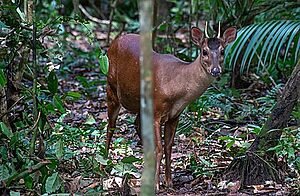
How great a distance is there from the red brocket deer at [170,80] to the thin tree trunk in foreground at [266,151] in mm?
503

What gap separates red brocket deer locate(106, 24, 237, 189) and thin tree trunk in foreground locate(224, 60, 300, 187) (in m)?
0.50

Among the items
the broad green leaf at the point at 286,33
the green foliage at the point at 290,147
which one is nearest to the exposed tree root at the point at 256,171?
the green foliage at the point at 290,147

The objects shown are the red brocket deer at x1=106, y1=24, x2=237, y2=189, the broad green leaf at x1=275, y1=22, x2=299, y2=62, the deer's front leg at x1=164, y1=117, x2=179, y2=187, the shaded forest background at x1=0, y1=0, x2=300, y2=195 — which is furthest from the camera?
the broad green leaf at x1=275, y1=22, x2=299, y2=62

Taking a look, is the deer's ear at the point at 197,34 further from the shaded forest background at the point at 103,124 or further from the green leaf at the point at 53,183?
the green leaf at the point at 53,183

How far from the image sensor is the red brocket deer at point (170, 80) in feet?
17.3

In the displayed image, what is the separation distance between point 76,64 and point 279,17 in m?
3.42

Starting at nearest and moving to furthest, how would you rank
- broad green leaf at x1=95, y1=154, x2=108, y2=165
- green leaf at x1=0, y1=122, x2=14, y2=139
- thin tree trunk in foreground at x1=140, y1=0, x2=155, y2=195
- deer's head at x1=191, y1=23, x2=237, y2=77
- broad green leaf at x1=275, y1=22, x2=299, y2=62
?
1. thin tree trunk in foreground at x1=140, y1=0, x2=155, y2=195
2. green leaf at x1=0, y1=122, x2=14, y2=139
3. broad green leaf at x1=95, y1=154, x2=108, y2=165
4. deer's head at x1=191, y1=23, x2=237, y2=77
5. broad green leaf at x1=275, y1=22, x2=299, y2=62

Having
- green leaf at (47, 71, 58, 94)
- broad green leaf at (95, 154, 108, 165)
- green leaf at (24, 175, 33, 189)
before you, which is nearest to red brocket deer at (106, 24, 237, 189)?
broad green leaf at (95, 154, 108, 165)

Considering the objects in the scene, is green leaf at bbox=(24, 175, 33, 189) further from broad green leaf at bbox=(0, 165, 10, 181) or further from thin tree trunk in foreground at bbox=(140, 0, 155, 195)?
thin tree trunk in foreground at bbox=(140, 0, 155, 195)

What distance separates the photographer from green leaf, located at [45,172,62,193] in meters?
4.32

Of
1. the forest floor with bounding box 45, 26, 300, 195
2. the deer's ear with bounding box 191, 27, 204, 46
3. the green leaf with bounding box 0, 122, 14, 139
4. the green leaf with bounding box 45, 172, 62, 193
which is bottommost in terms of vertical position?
the forest floor with bounding box 45, 26, 300, 195

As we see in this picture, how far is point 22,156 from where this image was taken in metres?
4.62

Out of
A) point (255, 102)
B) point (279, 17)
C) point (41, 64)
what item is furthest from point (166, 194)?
point (41, 64)

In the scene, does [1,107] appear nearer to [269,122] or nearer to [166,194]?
[166,194]
